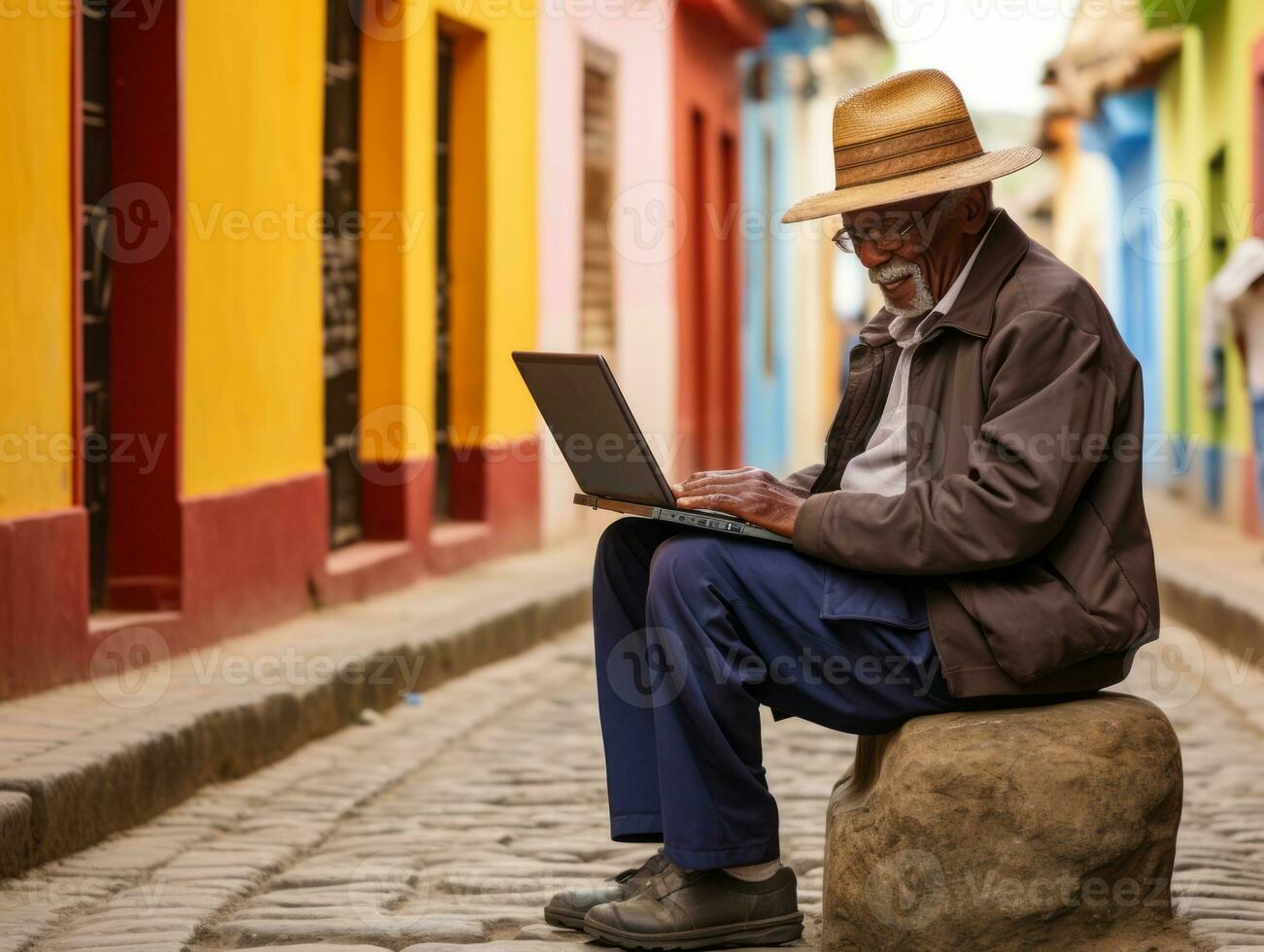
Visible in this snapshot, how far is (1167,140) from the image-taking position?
64.4ft

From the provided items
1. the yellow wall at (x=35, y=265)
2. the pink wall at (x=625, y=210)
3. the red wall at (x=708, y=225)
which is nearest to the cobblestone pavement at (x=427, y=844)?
the yellow wall at (x=35, y=265)

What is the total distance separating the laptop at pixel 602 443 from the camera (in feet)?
12.5

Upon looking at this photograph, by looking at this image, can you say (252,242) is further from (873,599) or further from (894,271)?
(873,599)

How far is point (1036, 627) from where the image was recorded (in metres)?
3.65

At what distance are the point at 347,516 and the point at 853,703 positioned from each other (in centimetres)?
682

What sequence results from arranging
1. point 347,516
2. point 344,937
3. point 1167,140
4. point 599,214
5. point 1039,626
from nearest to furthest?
point 1039,626, point 344,937, point 347,516, point 599,214, point 1167,140

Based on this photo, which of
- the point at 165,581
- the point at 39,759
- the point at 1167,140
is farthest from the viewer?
the point at 1167,140

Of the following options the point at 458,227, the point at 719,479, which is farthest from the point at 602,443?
the point at 458,227

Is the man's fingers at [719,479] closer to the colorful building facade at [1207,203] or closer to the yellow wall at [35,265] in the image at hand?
the yellow wall at [35,265]

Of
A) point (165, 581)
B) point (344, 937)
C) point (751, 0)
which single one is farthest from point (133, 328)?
point (751, 0)

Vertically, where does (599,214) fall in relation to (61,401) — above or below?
above

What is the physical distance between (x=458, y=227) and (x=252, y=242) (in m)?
3.78

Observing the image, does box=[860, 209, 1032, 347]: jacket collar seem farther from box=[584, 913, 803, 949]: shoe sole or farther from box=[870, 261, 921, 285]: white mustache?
box=[584, 913, 803, 949]: shoe sole

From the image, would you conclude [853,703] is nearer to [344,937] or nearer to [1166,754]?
[1166,754]
